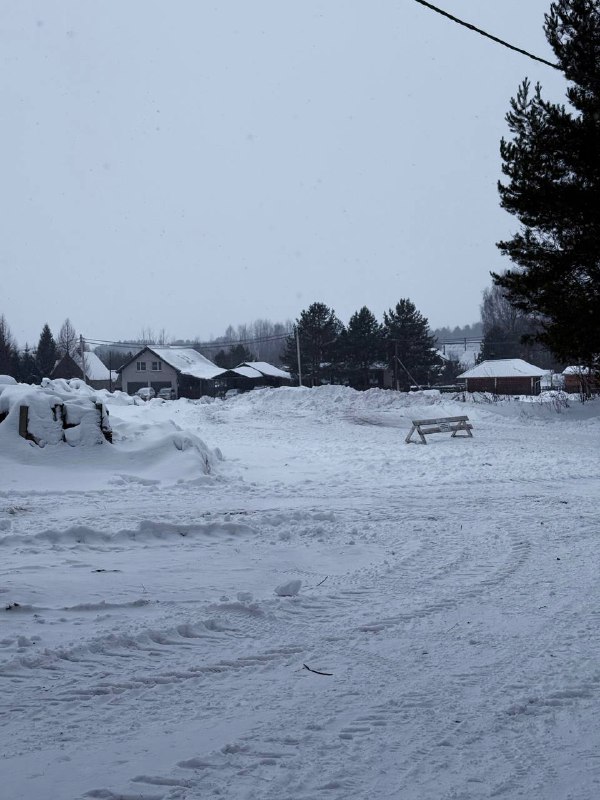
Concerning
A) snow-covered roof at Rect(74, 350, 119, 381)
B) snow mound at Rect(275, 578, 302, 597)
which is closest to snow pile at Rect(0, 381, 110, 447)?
snow mound at Rect(275, 578, 302, 597)

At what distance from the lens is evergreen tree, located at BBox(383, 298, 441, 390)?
5959 cm

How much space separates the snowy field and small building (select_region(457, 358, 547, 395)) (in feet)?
166

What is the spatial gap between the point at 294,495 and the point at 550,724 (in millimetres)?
7131

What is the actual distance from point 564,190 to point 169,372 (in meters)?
61.8

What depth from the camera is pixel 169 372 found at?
245 feet

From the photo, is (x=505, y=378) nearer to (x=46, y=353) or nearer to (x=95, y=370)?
(x=46, y=353)

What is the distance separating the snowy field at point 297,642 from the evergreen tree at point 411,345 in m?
49.7

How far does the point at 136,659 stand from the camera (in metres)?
3.99

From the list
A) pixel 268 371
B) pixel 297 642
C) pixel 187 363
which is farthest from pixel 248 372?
→ pixel 297 642

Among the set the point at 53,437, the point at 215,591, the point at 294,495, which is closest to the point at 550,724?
the point at 215,591

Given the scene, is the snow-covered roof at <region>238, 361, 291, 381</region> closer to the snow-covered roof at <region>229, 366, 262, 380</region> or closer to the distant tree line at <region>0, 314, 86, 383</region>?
the snow-covered roof at <region>229, 366, 262, 380</region>

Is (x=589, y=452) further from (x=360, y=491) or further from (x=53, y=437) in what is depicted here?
(x=53, y=437)

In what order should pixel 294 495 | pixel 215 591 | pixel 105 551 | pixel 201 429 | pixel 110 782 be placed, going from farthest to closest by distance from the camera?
pixel 201 429 < pixel 294 495 < pixel 105 551 < pixel 215 591 < pixel 110 782

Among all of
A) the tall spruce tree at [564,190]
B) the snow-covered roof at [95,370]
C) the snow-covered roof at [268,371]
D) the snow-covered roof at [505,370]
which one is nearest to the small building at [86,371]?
the snow-covered roof at [95,370]
